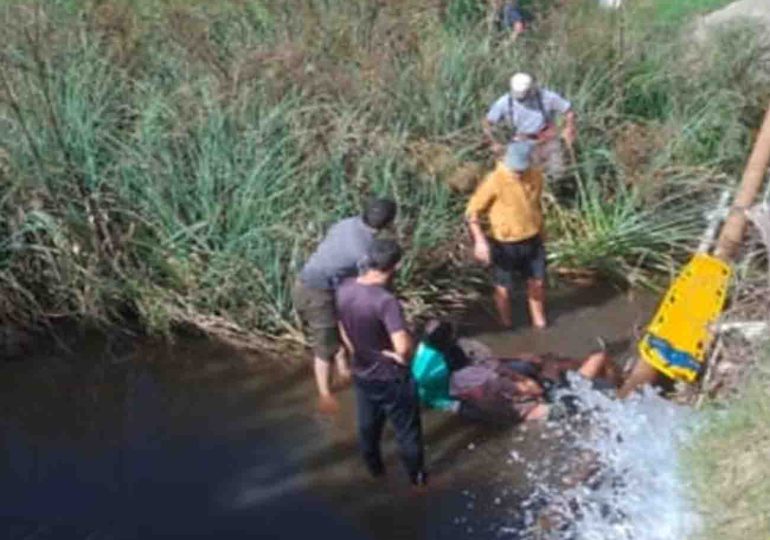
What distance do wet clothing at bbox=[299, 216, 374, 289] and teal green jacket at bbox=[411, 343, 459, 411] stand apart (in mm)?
714

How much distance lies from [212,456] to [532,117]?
416 centimetres

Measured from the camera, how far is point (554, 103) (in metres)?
12.8

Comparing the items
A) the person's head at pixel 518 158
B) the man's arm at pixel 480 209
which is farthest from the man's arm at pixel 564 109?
the man's arm at pixel 480 209

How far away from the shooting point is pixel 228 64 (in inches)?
518

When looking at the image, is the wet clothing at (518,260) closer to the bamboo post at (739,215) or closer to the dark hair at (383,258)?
the bamboo post at (739,215)

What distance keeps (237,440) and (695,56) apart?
20.7ft

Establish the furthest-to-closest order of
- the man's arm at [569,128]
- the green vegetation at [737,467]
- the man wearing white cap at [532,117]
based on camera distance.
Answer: the man's arm at [569,128] → the man wearing white cap at [532,117] → the green vegetation at [737,467]

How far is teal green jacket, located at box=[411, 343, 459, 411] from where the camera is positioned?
1034 cm

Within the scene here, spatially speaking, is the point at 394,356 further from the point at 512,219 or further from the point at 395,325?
the point at 512,219

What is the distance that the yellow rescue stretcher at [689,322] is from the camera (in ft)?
33.3

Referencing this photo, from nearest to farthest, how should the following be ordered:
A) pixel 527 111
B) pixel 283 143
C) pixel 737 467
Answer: pixel 737 467, pixel 283 143, pixel 527 111

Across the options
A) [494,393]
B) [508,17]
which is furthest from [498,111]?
[494,393]

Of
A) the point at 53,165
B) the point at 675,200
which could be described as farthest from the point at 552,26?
the point at 53,165

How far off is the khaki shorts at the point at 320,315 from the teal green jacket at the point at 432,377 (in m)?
0.62
